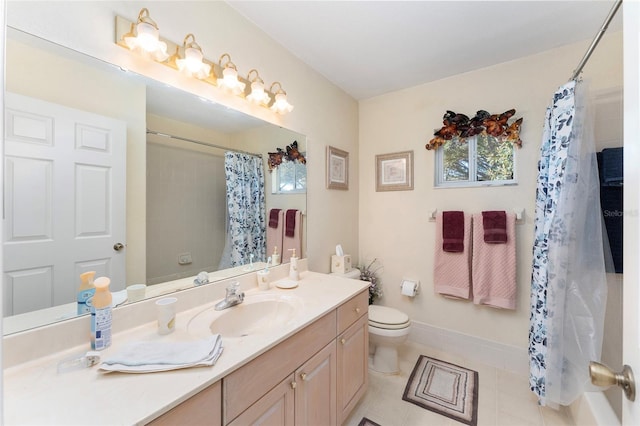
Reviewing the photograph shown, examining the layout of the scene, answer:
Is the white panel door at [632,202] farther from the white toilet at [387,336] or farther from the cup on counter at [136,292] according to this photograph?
the cup on counter at [136,292]

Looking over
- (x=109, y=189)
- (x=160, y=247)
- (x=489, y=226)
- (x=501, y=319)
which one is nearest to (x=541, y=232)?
(x=489, y=226)

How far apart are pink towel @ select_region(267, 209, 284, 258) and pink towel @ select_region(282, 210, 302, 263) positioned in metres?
0.03

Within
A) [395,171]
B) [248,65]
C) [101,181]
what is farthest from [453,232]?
[101,181]

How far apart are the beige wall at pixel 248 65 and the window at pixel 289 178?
11cm

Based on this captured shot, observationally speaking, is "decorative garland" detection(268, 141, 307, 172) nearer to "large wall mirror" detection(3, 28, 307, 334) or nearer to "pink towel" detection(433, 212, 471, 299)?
"large wall mirror" detection(3, 28, 307, 334)

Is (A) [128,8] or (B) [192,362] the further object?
(A) [128,8]

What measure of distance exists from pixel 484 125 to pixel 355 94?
1186mm

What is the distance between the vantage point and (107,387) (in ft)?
2.32

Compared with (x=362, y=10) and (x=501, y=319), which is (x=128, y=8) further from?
(x=501, y=319)

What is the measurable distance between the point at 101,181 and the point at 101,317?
0.51 m

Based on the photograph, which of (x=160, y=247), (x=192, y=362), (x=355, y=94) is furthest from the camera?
(x=355, y=94)

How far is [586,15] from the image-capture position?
1.53m

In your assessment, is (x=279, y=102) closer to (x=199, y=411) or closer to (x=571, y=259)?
(x=199, y=411)

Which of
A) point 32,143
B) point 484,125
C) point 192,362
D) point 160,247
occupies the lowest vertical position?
point 192,362
